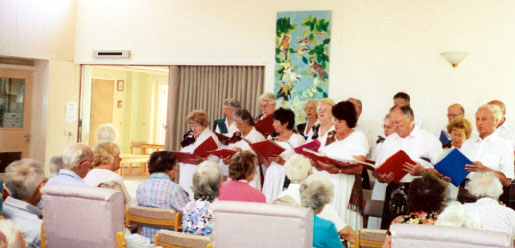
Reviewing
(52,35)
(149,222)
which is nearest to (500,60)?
(149,222)

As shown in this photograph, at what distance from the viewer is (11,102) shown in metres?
9.93

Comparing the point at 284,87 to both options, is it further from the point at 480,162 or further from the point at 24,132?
the point at 24,132

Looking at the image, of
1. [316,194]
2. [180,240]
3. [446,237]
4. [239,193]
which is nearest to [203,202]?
[239,193]

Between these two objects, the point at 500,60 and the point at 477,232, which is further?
the point at 500,60

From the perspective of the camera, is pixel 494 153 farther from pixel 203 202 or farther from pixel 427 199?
pixel 203 202

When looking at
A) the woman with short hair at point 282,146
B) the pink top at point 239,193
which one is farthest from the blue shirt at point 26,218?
the woman with short hair at point 282,146

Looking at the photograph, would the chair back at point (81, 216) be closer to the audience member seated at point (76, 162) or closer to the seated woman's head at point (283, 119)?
the audience member seated at point (76, 162)

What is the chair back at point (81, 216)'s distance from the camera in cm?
336

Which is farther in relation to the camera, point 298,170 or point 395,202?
point 395,202

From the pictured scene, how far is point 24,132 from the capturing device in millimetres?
10039

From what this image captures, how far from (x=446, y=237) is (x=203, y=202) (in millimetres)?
1873

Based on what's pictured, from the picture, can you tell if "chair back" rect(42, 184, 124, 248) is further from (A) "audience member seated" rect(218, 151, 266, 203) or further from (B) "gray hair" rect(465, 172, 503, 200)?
(B) "gray hair" rect(465, 172, 503, 200)

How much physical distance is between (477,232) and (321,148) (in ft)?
9.69

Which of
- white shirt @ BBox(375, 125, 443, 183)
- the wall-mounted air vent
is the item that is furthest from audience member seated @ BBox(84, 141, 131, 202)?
the wall-mounted air vent
